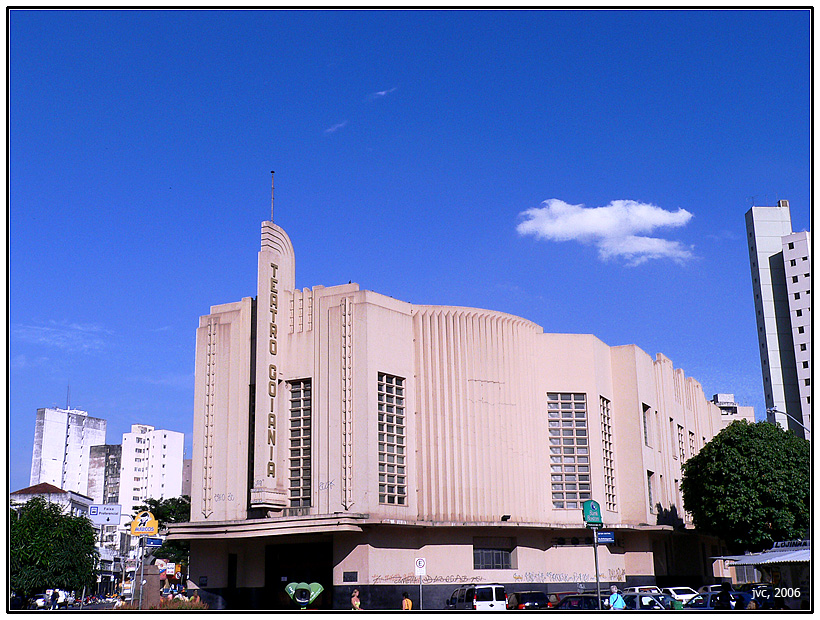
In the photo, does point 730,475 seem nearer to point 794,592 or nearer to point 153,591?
point 794,592

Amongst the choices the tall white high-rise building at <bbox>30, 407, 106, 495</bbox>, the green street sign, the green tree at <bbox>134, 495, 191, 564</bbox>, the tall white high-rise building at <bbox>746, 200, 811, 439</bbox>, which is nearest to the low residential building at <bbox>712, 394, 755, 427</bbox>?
the tall white high-rise building at <bbox>746, 200, 811, 439</bbox>

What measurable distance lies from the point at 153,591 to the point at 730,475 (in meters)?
30.8

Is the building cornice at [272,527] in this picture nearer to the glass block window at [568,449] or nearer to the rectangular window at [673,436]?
the glass block window at [568,449]

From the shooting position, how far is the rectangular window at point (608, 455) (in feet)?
160

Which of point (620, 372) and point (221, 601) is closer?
point (221, 601)

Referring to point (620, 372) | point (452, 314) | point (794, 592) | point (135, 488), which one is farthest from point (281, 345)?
point (135, 488)

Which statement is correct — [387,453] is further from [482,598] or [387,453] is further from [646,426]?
[646,426]

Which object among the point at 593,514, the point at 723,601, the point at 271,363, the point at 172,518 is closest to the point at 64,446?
the point at 172,518

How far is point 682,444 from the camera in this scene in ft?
204

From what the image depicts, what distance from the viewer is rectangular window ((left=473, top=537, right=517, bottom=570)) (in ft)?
144

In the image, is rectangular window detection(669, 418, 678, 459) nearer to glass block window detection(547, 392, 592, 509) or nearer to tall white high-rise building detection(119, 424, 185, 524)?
glass block window detection(547, 392, 592, 509)

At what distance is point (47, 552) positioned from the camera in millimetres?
49938

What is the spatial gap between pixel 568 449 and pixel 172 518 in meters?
62.9

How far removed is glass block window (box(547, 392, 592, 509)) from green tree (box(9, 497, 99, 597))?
91.8 ft
